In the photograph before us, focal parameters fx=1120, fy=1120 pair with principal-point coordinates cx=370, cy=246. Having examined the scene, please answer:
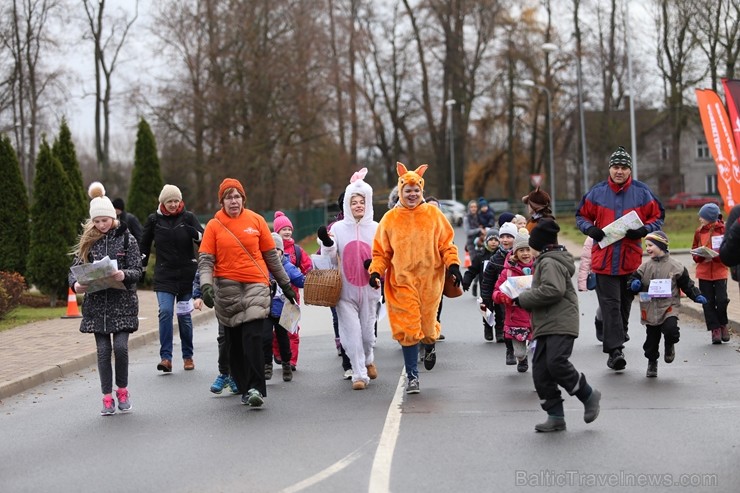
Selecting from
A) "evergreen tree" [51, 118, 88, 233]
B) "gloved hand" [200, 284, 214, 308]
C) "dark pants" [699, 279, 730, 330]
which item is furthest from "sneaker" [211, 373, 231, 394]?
"evergreen tree" [51, 118, 88, 233]

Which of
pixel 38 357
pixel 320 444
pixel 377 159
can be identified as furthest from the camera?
pixel 377 159

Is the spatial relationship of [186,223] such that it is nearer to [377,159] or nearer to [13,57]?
[13,57]

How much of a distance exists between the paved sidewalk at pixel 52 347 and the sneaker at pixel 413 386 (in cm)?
402

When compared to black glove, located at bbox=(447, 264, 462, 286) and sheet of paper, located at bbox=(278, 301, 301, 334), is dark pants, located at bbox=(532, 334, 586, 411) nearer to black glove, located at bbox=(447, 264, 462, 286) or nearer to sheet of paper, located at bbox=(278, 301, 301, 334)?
black glove, located at bbox=(447, 264, 462, 286)

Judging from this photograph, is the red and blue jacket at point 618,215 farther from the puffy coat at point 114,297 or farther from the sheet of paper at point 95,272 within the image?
the sheet of paper at point 95,272

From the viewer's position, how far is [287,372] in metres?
11.3

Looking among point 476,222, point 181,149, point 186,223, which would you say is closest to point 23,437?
point 186,223

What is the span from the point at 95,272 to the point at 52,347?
5302 mm

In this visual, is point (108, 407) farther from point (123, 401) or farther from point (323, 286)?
point (323, 286)

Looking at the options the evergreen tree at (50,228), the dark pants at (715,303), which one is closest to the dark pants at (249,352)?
the dark pants at (715,303)

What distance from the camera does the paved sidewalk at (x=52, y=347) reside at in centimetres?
1180

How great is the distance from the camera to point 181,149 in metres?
45.6

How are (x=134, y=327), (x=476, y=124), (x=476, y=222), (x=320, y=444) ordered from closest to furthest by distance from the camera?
1. (x=320, y=444)
2. (x=134, y=327)
3. (x=476, y=222)
4. (x=476, y=124)

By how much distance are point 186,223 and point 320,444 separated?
477 centimetres
